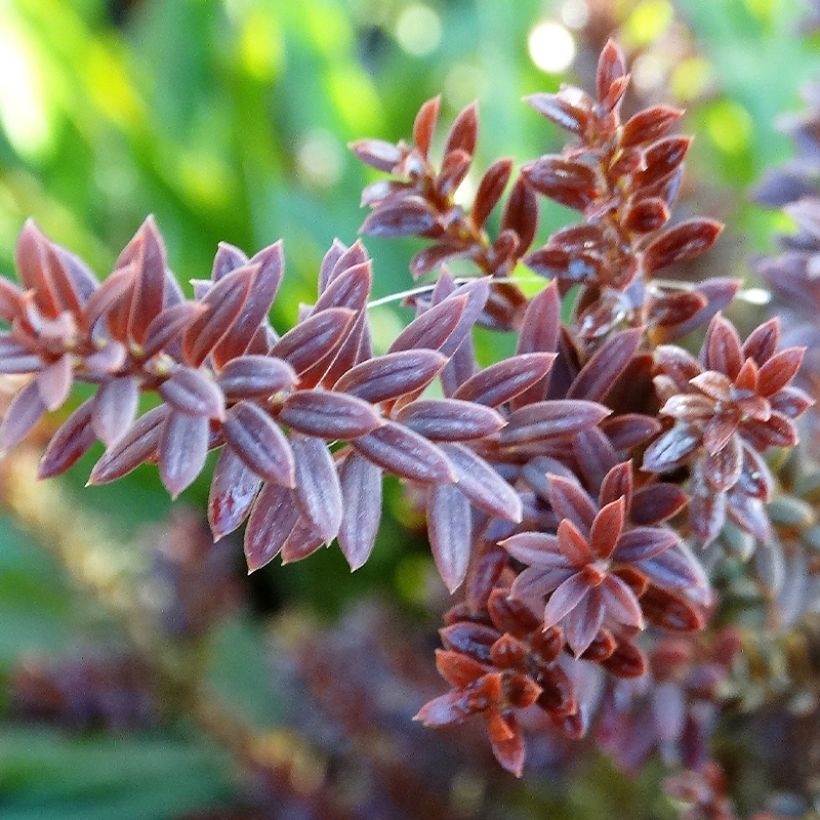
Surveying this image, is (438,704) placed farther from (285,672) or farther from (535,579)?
(285,672)

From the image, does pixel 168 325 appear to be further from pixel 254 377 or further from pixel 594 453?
pixel 594 453

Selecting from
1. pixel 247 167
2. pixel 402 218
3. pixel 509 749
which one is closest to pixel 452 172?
pixel 402 218

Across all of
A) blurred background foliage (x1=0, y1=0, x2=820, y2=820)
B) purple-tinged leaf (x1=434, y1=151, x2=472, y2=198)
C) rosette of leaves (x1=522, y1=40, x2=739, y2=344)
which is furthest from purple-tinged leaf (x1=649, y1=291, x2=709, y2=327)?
blurred background foliage (x1=0, y1=0, x2=820, y2=820)

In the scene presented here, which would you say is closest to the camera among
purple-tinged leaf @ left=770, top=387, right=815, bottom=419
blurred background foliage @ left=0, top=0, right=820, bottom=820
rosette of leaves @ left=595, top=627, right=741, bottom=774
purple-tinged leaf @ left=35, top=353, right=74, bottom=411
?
purple-tinged leaf @ left=35, top=353, right=74, bottom=411

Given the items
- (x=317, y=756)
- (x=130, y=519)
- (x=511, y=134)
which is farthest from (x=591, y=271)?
(x=130, y=519)

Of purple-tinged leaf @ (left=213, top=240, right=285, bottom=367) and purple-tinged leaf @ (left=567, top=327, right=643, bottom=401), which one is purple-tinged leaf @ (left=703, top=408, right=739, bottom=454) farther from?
purple-tinged leaf @ (left=213, top=240, right=285, bottom=367)
